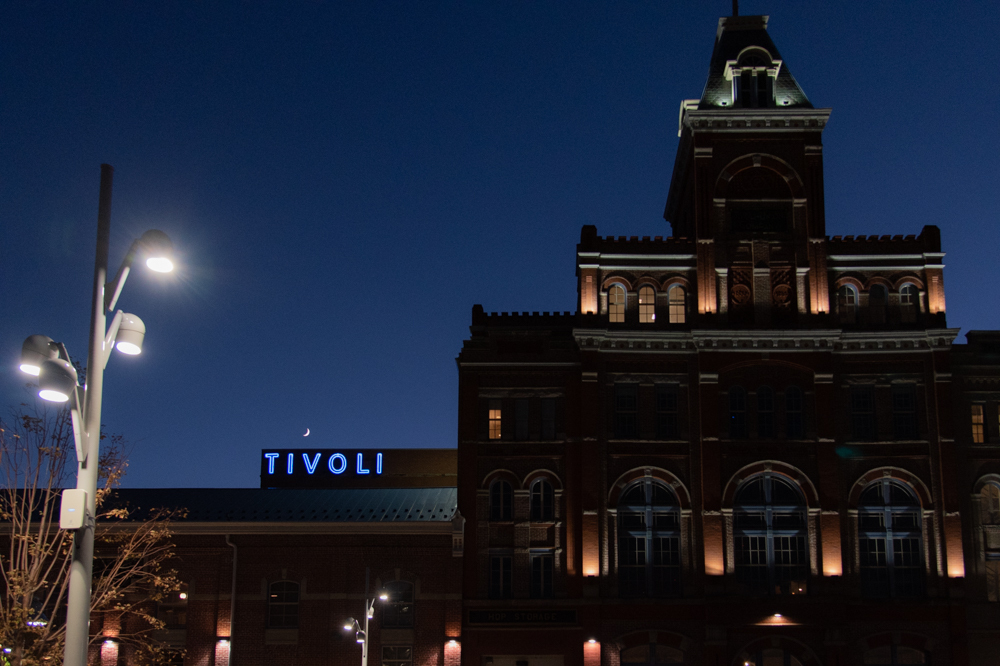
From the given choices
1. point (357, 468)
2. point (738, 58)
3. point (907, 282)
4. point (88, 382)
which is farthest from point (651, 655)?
point (88, 382)

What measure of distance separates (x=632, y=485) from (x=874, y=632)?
12640mm

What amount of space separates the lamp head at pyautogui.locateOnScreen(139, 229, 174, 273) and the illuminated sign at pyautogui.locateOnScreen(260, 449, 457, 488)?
45131 mm

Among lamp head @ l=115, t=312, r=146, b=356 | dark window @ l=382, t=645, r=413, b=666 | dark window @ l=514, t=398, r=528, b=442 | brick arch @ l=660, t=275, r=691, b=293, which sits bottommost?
dark window @ l=382, t=645, r=413, b=666

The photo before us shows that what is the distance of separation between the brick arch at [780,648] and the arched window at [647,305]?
15.7 meters

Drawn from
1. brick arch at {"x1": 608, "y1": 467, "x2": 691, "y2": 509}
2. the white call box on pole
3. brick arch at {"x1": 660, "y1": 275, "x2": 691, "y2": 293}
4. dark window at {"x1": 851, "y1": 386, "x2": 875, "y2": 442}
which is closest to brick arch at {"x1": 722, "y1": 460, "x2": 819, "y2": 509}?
brick arch at {"x1": 608, "y1": 467, "x2": 691, "y2": 509}

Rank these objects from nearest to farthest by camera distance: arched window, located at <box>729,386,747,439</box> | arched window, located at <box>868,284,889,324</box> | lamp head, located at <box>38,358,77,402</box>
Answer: lamp head, located at <box>38,358,77,402</box>
arched window, located at <box>729,386,747,439</box>
arched window, located at <box>868,284,889,324</box>

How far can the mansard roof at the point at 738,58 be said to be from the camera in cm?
5319

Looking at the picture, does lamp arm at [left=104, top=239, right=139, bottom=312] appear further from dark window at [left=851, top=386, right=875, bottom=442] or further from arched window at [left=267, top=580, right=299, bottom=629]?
dark window at [left=851, top=386, right=875, bottom=442]

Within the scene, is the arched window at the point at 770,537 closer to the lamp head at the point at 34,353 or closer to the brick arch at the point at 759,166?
the brick arch at the point at 759,166

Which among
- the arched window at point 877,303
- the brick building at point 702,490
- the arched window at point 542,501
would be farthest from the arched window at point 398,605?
the arched window at point 877,303

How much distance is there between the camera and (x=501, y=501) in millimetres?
49625

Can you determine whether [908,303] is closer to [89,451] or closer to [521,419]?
[521,419]

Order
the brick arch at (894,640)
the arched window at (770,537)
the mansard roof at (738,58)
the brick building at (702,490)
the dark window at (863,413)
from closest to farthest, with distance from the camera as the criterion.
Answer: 1. the brick arch at (894,640)
2. the brick building at (702,490)
3. the arched window at (770,537)
4. the dark window at (863,413)
5. the mansard roof at (738,58)

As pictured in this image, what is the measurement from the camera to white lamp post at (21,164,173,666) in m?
13.4
